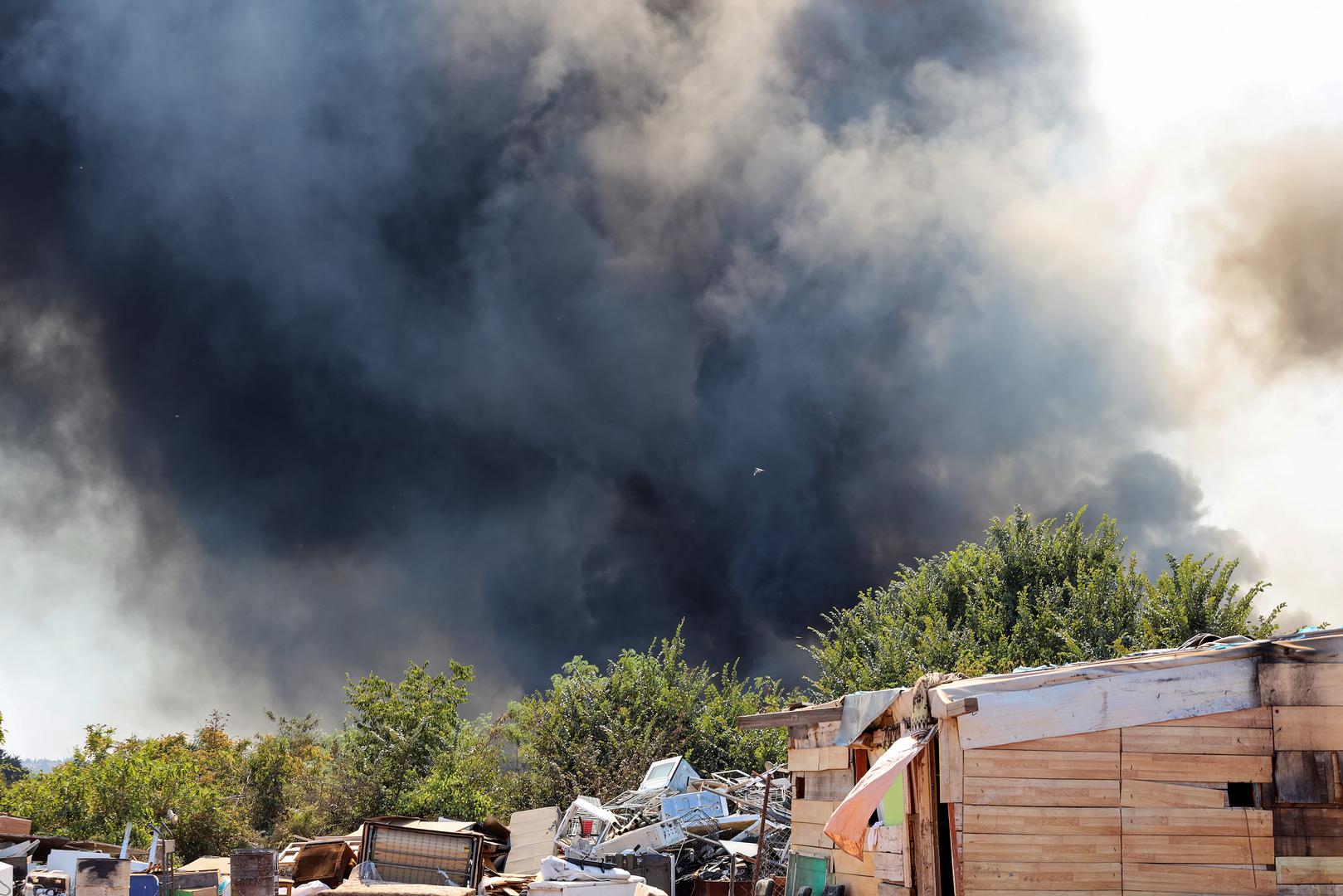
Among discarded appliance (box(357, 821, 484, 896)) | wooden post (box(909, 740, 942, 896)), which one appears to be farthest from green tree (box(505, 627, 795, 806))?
wooden post (box(909, 740, 942, 896))

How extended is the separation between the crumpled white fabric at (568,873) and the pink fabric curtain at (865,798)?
18.0 feet

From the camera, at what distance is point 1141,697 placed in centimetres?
1098

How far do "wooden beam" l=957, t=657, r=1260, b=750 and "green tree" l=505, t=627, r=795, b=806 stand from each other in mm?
25925

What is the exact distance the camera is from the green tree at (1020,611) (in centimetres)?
3108

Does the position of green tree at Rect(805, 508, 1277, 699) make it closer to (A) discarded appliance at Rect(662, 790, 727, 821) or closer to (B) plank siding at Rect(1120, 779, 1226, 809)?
(A) discarded appliance at Rect(662, 790, 727, 821)

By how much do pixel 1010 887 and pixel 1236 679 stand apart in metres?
3.16

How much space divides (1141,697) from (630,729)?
2843 centimetres

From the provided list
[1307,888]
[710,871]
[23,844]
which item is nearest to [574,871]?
[710,871]

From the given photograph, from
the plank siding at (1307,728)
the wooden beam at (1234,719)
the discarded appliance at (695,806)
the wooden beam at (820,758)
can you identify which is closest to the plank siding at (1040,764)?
the wooden beam at (1234,719)

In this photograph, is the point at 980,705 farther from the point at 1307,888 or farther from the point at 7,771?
the point at 7,771

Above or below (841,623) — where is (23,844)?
below

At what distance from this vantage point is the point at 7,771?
293 feet

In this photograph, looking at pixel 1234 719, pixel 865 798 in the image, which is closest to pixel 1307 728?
pixel 1234 719

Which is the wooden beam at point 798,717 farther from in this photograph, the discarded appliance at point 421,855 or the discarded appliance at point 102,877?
the discarded appliance at point 102,877
